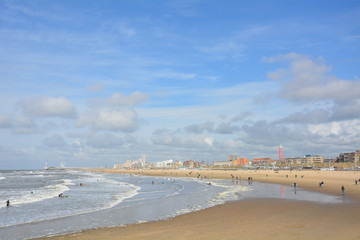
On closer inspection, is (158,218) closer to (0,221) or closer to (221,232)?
(221,232)

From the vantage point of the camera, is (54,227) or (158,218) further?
(158,218)

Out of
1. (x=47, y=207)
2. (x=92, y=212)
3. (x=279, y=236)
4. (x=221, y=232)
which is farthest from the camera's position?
(x=47, y=207)

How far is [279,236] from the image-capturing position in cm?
1591

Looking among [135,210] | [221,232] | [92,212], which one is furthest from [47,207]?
[221,232]

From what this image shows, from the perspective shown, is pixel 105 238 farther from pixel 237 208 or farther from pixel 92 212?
pixel 237 208

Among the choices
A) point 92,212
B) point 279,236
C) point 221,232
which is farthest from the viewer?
point 92,212

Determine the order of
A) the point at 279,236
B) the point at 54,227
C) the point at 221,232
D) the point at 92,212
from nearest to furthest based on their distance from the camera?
the point at 279,236 → the point at 221,232 → the point at 54,227 → the point at 92,212

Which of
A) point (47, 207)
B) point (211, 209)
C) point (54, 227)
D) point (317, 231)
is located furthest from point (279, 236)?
point (47, 207)

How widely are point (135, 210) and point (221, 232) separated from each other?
11549mm

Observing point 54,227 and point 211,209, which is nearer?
point 54,227

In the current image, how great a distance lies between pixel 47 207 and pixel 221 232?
1936cm

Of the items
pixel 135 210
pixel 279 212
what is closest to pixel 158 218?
pixel 135 210

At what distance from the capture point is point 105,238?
16531 millimetres

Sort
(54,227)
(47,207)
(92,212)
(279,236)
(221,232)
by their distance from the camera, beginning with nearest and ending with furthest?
(279,236)
(221,232)
(54,227)
(92,212)
(47,207)
